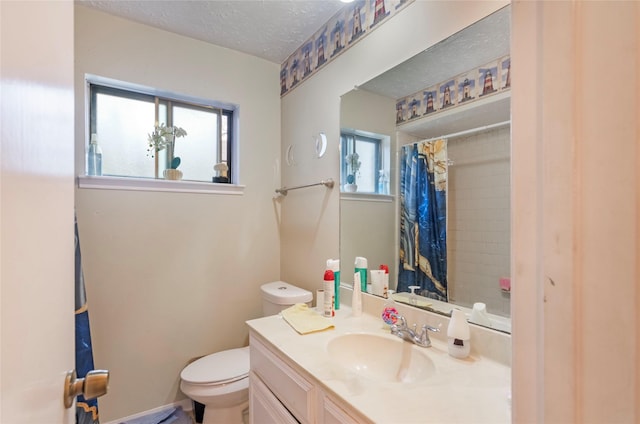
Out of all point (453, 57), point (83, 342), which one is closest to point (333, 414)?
point (453, 57)

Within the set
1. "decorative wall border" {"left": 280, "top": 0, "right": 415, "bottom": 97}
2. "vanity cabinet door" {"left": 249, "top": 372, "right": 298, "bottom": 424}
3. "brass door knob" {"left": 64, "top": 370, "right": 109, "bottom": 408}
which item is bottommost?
"vanity cabinet door" {"left": 249, "top": 372, "right": 298, "bottom": 424}

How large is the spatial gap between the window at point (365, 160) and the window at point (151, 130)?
38.2 inches

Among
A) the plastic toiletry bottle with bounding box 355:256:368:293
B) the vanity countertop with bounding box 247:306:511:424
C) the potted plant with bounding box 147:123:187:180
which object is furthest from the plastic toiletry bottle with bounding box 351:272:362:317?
the potted plant with bounding box 147:123:187:180

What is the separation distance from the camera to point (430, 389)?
→ 816mm

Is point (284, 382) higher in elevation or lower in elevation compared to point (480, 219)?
lower

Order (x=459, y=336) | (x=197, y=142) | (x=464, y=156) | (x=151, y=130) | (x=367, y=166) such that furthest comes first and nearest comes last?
(x=197, y=142), (x=151, y=130), (x=367, y=166), (x=464, y=156), (x=459, y=336)

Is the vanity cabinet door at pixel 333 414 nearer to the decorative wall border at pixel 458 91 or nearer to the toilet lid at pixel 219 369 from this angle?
the toilet lid at pixel 219 369

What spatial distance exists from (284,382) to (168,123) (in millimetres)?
1772

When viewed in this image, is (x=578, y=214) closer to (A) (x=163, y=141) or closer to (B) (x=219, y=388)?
(B) (x=219, y=388)

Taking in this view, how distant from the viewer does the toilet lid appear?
5.13 feet

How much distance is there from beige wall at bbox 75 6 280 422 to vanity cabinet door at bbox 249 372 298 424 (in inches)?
31.4

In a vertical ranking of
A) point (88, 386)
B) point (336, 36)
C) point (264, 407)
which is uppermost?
point (336, 36)

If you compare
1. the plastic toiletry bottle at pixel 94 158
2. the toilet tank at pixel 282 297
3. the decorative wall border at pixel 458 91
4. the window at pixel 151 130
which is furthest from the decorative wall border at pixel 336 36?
the toilet tank at pixel 282 297

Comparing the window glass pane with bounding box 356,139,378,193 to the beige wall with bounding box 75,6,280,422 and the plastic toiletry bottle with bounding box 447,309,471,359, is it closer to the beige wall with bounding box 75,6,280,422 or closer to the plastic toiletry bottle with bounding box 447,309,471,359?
the plastic toiletry bottle with bounding box 447,309,471,359
